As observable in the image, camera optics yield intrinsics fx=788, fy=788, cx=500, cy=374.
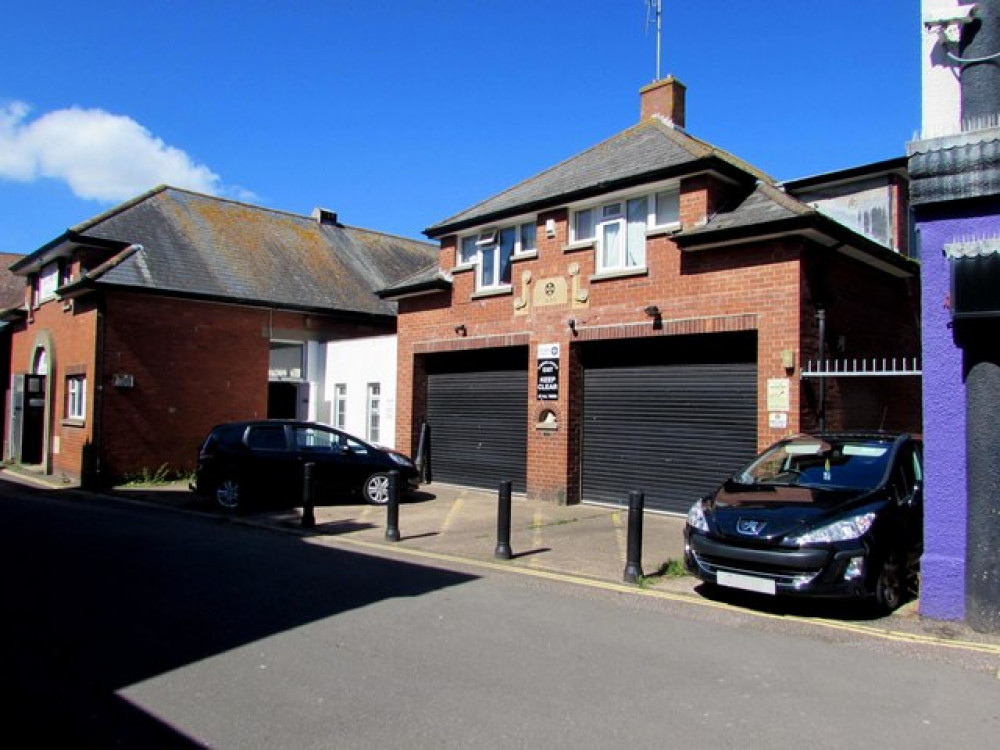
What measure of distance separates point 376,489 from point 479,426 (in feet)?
9.77

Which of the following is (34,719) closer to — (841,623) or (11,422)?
(841,623)

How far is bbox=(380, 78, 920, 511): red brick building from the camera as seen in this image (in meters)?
11.6

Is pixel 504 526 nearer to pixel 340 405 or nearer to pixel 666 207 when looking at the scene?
pixel 666 207

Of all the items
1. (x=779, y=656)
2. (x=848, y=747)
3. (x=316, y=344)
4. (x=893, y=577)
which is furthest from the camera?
(x=316, y=344)

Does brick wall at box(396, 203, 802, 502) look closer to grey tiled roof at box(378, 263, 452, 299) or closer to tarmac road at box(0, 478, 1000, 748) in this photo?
grey tiled roof at box(378, 263, 452, 299)

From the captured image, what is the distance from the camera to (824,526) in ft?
21.9

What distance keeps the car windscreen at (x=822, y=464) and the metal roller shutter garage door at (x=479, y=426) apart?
724 centimetres

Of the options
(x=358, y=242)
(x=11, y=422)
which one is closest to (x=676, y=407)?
(x=358, y=242)

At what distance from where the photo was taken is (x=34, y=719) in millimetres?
4355

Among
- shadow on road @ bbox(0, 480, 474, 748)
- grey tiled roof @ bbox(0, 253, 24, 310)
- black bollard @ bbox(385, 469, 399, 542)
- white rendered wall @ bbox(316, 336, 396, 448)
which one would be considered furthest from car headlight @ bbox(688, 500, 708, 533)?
grey tiled roof @ bbox(0, 253, 24, 310)

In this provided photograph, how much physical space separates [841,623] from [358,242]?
893 inches

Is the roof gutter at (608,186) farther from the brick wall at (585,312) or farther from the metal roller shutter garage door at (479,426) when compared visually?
the metal roller shutter garage door at (479,426)

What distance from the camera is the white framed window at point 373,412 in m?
19.0

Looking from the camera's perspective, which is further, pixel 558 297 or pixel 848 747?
pixel 558 297
